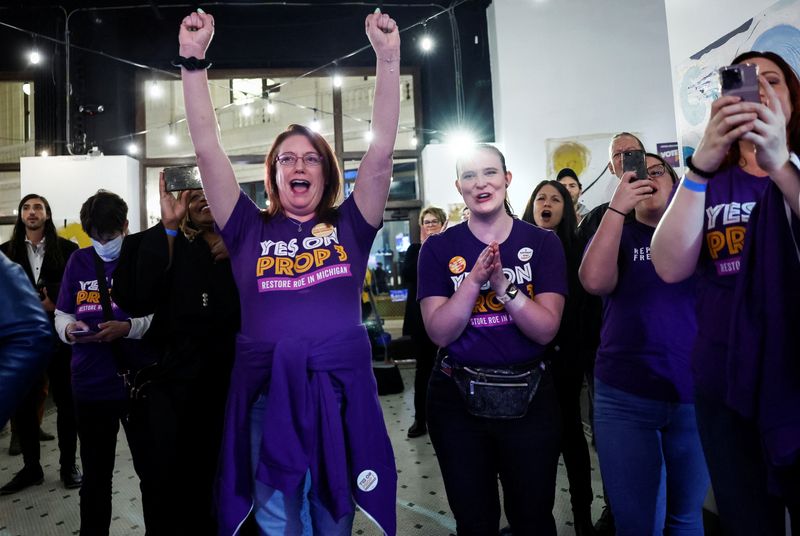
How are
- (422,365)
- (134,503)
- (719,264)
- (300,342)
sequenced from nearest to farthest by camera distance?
(719,264) → (300,342) → (134,503) → (422,365)

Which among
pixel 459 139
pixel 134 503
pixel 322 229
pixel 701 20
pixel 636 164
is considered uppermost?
pixel 459 139

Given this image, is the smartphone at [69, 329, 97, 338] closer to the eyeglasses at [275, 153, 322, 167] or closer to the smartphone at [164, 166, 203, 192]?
the smartphone at [164, 166, 203, 192]

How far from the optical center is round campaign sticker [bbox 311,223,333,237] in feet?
4.60

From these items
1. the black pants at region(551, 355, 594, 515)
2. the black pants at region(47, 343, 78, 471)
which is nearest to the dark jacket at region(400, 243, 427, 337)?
the black pants at region(551, 355, 594, 515)

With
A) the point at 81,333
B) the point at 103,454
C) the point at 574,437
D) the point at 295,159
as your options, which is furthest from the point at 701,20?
the point at 103,454

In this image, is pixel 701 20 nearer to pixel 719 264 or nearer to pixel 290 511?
pixel 719 264

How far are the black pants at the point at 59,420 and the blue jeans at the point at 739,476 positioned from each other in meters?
3.36

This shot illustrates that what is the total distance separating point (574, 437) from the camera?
229 cm

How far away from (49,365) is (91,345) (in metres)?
1.15

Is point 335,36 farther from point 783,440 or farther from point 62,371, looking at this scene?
point 783,440

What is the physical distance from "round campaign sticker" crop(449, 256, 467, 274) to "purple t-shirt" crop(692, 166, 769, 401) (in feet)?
2.10

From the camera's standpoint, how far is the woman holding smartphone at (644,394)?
1.46 metres

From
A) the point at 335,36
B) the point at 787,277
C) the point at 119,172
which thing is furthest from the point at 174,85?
the point at 787,277

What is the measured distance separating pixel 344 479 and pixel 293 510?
0.54 feet
